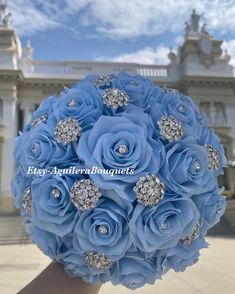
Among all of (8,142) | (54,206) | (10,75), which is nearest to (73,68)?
(10,75)

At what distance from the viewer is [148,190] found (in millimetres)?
887

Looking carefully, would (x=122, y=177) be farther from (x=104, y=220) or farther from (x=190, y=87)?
(x=190, y=87)

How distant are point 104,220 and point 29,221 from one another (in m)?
0.29

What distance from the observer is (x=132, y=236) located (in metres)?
0.89

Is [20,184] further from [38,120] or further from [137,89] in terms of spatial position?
[137,89]

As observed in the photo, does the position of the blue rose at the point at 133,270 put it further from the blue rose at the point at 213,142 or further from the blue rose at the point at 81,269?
the blue rose at the point at 213,142

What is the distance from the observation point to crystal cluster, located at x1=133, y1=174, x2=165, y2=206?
2.91 feet

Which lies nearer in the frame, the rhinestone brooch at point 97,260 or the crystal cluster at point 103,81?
the rhinestone brooch at point 97,260

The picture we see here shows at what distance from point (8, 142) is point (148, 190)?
16272 mm

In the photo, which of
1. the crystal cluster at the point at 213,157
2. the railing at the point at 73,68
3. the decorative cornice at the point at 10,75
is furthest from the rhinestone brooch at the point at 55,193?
the railing at the point at 73,68

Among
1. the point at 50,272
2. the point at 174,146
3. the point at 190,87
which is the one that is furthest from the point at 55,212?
the point at 190,87

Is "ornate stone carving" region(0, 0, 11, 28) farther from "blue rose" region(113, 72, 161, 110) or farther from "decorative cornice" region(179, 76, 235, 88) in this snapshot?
"blue rose" region(113, 72, 161, 110)

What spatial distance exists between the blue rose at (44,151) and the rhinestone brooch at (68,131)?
17 mm

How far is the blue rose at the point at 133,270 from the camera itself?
93cm
